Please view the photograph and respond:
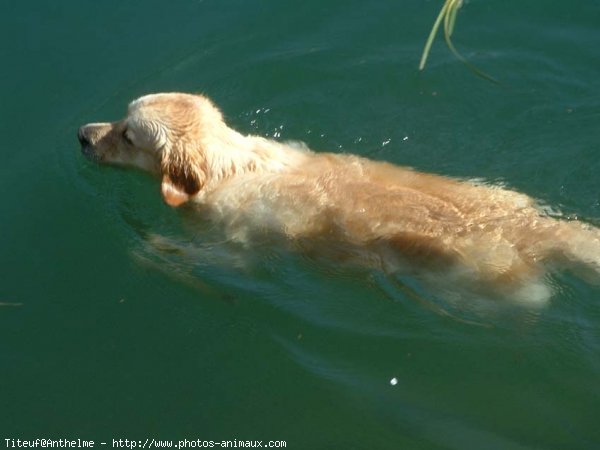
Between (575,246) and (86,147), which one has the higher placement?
(86,147)

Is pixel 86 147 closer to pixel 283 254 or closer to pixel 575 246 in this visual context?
pixel 283 254

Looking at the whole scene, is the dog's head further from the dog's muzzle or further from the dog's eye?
the dog's muzzle

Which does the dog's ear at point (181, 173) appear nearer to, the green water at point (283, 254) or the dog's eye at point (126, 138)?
the green water at point (283, 254)

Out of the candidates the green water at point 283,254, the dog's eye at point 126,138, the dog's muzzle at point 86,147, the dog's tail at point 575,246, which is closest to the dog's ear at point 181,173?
the green water at point 283,254

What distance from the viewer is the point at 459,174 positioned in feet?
26.6

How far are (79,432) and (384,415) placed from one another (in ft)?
7.53

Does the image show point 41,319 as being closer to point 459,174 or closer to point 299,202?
point 299,202

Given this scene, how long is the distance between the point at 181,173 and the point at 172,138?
1.00ft

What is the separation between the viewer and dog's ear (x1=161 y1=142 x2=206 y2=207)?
7242 millimetres

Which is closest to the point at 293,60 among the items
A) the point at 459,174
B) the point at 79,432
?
the point at 459,174

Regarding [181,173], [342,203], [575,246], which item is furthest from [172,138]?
[575,246]

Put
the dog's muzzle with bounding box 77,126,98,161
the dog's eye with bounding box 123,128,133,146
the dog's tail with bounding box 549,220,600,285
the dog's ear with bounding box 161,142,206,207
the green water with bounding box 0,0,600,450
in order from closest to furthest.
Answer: the dog's tail with bounding box 549,220,600,285
the green water with bounding box 0,0,600,450
the dog's ear with bounding box 161,142,206,207
the dog's eye with bounding box 123,128,133,146
the dog's muzzle with bounding box 77,126,98,161

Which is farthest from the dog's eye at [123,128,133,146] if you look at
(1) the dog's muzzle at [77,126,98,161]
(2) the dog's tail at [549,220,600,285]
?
(2) the dog's tail at [549,220,600,285]

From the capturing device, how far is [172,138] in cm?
727
